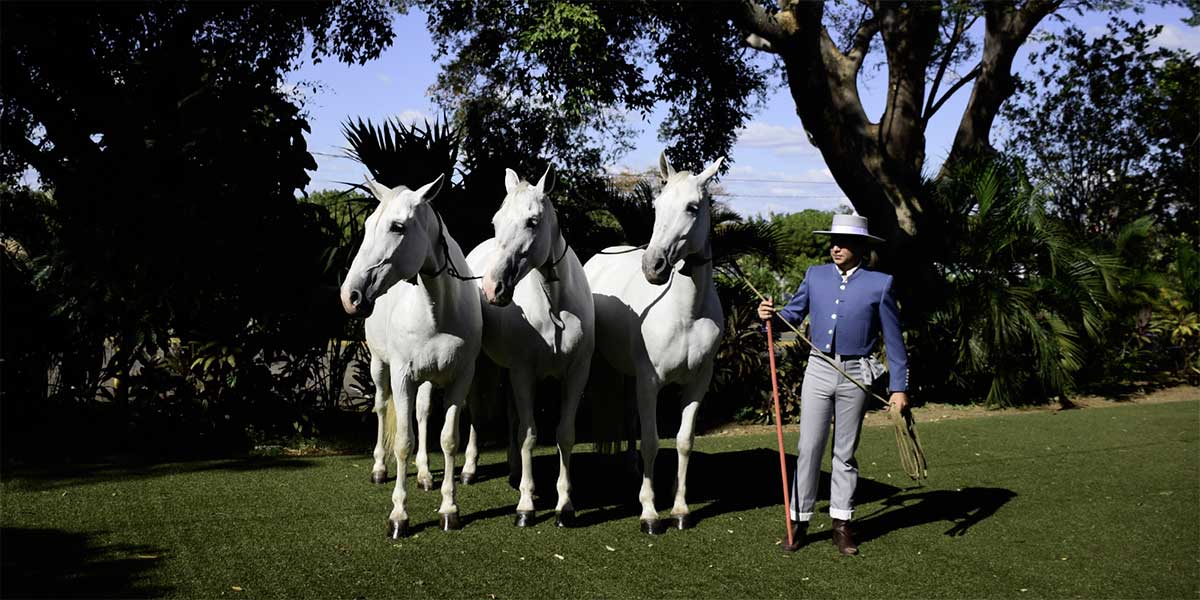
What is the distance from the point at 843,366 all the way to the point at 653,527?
62.7 inches

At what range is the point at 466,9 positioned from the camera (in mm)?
12711

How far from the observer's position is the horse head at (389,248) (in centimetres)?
539

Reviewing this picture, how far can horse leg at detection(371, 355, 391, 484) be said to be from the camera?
777 cm

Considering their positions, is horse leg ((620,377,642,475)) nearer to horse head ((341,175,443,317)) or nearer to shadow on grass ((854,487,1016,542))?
shadow on grass ((854,487,1016,542))

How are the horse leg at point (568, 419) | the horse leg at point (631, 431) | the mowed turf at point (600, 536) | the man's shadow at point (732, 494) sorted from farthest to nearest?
the horse leg at point (631, 431), the man's shadow at point (732, 494), the horse leg at point (568, 419), the mowed turf at point (600, 536)

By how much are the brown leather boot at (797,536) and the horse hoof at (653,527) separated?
802 mm

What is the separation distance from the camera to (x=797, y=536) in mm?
6035

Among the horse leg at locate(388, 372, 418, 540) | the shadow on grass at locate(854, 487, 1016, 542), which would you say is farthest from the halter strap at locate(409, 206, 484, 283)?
the shadow on grass at locate(854, 487, 1016, 542)

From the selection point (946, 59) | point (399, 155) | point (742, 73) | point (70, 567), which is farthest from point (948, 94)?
point (70, 567)

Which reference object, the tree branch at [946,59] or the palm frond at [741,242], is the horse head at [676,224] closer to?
the palm frond at [741,242]

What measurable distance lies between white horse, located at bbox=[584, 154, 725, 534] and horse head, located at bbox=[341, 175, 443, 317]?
142 centimetres

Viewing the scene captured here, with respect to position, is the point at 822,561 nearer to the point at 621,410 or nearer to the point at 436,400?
the point at 621,410

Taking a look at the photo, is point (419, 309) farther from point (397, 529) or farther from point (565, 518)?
point (565, 518)

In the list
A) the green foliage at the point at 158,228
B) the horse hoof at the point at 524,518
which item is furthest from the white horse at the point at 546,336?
the green foliage at the point at 158,228
